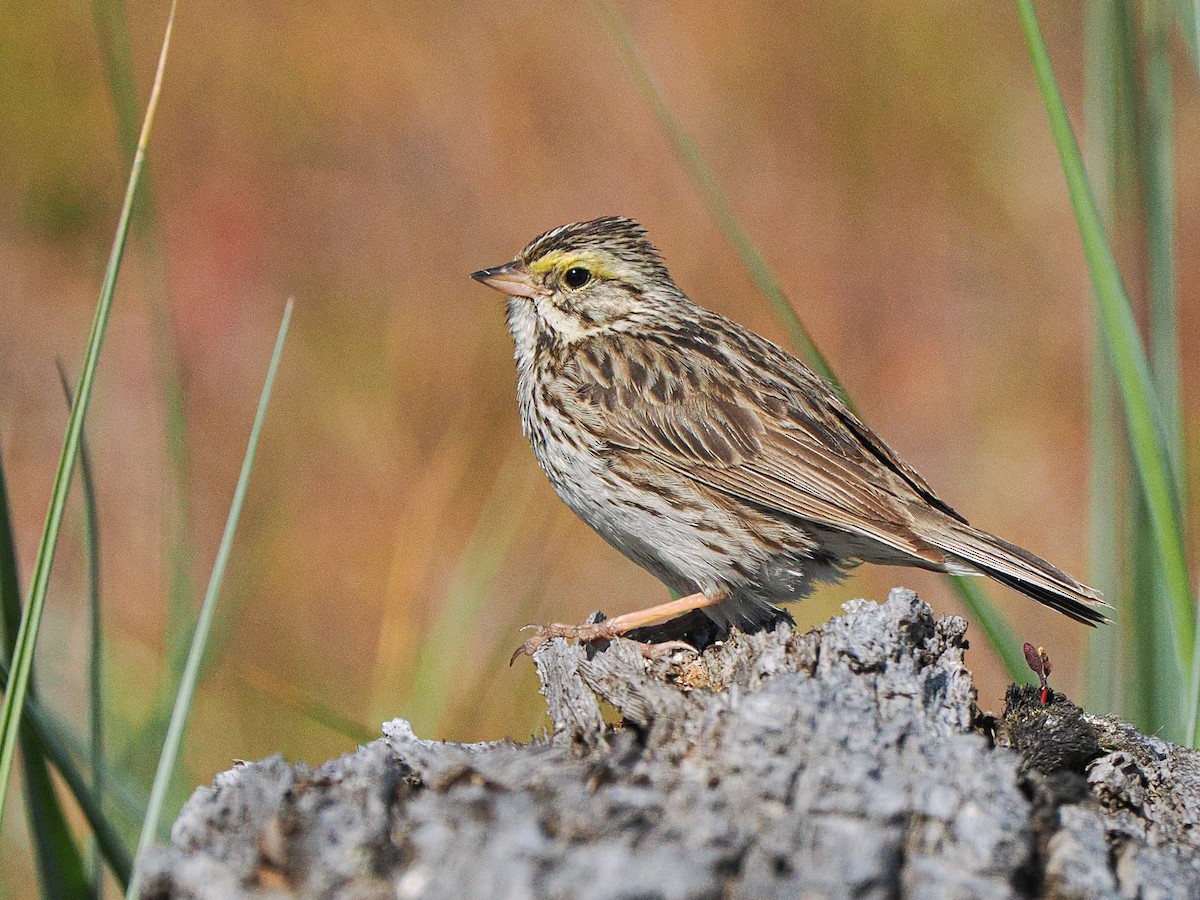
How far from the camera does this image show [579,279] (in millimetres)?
5141

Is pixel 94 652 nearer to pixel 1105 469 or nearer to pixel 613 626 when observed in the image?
pixel 613 626

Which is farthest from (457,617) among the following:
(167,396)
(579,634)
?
(167,396)

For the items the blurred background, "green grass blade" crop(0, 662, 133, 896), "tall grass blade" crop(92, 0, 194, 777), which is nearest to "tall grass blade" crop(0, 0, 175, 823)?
"green grass blade" crop(0, 662, 133, 896)

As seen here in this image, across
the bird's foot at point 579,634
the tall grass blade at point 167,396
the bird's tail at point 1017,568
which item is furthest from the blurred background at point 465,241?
the tall grass blade at point 167,396

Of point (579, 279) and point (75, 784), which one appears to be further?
point (579, 279)

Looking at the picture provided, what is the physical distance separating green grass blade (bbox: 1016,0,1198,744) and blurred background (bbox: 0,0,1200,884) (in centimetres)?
507

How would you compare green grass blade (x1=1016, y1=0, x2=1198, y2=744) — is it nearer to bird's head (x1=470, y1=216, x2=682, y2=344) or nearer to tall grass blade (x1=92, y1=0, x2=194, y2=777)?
tall grass blade (x1=92, y1=0, x2=194, y2=777)

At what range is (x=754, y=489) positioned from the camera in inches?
174

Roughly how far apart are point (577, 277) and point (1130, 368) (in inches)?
98.7

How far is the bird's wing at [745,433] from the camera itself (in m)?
4.30

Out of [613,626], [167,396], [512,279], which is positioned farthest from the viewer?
[512,279]

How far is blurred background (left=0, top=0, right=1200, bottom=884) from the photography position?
9.02 m

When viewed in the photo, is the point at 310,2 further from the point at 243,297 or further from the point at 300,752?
the point at 300,752

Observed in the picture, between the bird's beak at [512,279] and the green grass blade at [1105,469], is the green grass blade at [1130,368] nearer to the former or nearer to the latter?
the green grass blade at [1105,469]
